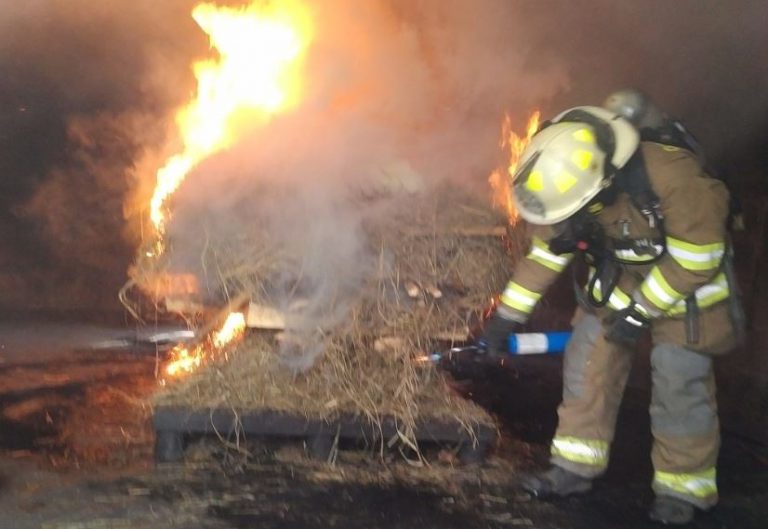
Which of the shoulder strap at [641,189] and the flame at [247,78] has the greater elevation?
the flame at [247,78]

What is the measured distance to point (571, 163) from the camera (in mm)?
3830

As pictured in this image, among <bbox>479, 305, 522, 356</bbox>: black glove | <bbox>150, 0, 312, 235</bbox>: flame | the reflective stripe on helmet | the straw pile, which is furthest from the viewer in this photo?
<bbox>150, 0, 312, 235</bbox>: flame

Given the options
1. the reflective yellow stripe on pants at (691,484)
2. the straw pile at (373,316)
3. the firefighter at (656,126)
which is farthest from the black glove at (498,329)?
the firefighter at (656,126)

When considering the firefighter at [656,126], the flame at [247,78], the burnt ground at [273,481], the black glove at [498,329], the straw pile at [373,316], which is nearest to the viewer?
the burnt ground at [273,481]

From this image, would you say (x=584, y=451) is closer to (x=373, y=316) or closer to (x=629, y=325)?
(x=629, y=325)

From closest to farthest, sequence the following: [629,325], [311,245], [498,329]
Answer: [629,325]
[498,329]
[311,245]

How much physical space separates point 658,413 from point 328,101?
9.00ft

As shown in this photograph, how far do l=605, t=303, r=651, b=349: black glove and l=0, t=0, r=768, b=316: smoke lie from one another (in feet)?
4.73

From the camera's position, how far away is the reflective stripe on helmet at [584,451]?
4.23 metres

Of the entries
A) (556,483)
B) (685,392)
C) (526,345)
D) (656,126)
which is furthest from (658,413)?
(656,126)

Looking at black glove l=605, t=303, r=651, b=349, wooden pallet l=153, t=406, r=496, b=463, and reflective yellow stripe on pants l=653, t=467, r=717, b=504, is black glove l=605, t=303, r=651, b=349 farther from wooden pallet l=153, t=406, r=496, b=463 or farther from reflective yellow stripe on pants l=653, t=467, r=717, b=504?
wooden pallet l=153, t=406, r=496, b=463

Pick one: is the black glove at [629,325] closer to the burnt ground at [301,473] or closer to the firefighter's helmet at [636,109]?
the burnt ground at [301,473]

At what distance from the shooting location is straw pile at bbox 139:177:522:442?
446 cm

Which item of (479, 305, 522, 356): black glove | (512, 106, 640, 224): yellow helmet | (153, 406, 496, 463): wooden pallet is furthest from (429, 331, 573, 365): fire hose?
(512, 106, 640, 224): yellow helmet
